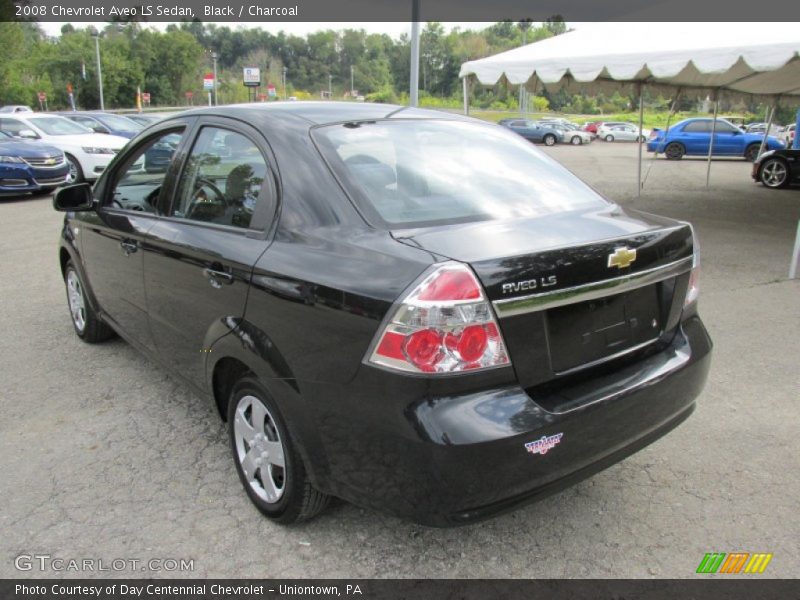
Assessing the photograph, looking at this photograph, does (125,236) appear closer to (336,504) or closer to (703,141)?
(336,504)

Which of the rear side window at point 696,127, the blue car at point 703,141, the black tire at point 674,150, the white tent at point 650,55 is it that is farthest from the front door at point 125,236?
the rear side window at point 696,127

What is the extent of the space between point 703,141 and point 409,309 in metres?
27.0

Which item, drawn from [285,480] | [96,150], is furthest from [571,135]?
[285,480]

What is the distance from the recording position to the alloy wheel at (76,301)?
15.4 feet

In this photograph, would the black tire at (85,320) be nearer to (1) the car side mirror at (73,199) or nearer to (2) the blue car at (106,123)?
(1) the car side mirror at (73,199)

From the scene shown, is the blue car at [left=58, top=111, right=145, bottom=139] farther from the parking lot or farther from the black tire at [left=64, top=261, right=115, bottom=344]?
the parking lot

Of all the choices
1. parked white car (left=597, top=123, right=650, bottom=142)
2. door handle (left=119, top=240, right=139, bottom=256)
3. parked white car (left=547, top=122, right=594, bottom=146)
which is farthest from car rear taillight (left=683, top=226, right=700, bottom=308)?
parked white car (left=597, top=123, right=650, bottom=142)

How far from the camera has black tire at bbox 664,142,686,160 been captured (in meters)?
25.7

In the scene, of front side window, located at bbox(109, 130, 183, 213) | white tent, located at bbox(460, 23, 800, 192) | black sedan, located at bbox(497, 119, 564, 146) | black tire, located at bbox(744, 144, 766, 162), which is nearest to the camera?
front side window, located at bbox(109, 130, 183, 213)

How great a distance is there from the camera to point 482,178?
2814 millimetres

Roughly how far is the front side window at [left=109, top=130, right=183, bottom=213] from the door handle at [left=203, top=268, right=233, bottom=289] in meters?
0.82

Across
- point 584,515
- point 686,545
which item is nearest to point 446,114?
point 584,515
